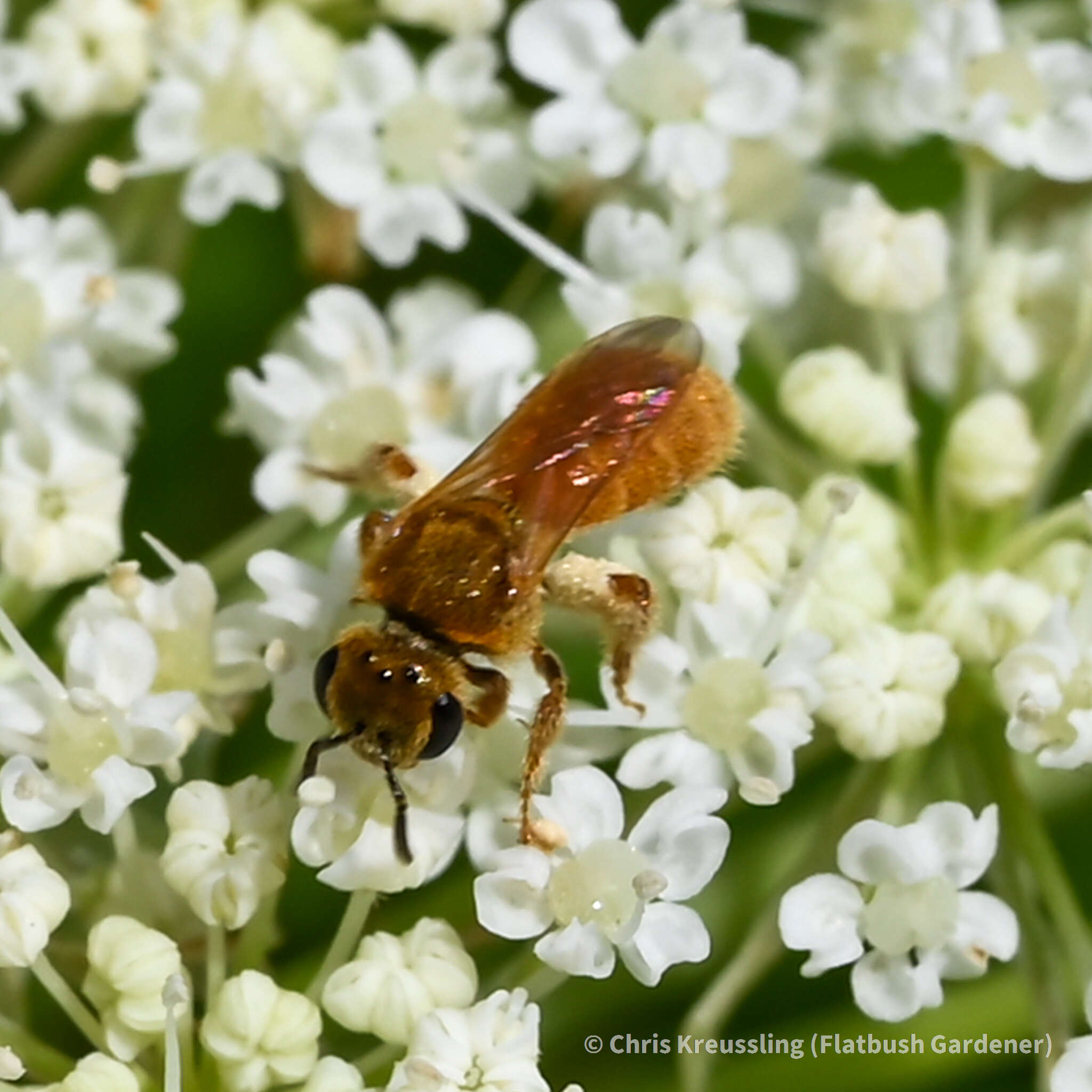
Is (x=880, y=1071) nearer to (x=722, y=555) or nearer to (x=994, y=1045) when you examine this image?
(x=994, y=1045)

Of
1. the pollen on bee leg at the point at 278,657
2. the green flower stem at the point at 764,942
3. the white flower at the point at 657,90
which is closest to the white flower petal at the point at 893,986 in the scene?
the green flower stem at the point at 764,942

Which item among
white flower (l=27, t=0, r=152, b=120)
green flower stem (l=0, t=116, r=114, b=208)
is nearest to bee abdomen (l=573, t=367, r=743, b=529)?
white flower (l=27, t=0, r=152, b=120)

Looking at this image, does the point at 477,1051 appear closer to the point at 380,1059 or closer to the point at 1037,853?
the point at 380,1059

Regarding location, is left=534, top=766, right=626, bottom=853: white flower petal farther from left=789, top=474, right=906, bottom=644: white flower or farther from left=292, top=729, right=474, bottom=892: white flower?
left=789, top=474, right=906, bottom=644: white flower

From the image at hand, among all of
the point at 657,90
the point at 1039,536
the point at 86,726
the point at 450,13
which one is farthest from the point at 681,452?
the point at 450,13

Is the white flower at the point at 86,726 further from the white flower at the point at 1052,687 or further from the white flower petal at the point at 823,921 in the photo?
the white flower at the point at 1052,687
